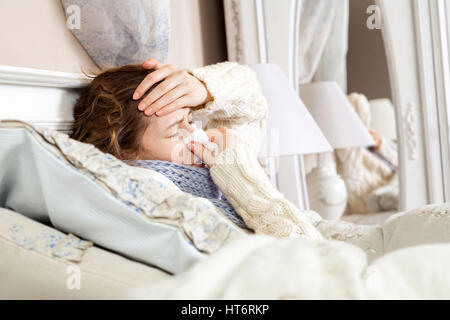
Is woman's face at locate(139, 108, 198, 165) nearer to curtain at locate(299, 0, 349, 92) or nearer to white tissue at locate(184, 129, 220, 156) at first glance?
white tissue at locate(184, 129, 220, 156)

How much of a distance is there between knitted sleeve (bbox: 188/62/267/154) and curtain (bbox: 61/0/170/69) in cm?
24

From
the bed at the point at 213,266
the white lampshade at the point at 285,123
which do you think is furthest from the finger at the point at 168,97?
the white lampshade at the point at 285,123

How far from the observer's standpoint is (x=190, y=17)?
2047 millimetres

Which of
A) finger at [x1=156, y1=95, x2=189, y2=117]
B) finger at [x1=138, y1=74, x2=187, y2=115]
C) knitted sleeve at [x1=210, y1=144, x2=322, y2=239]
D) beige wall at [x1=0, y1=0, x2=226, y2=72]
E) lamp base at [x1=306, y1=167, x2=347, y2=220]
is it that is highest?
beige wall at [x1=0, y1=0, x2=226, y2=72]

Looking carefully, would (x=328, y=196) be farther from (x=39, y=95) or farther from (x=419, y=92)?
(x=39, y=95)

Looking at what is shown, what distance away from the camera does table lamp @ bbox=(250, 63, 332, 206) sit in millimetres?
1625

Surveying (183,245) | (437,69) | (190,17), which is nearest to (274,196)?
(183,245)

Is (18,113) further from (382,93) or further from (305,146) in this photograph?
(382,93)

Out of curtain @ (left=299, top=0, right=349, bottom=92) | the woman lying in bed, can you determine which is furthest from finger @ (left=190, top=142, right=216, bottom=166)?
curtain @ (left=299, top=0, right=349, bottom=92)

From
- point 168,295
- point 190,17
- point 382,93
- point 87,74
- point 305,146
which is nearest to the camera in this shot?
point 168,295

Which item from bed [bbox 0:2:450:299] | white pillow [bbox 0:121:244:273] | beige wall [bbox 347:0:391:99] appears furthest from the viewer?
beige wall [bbox 347:0:391:99]

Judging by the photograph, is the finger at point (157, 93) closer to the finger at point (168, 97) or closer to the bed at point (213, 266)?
the finger at point (168, 97)

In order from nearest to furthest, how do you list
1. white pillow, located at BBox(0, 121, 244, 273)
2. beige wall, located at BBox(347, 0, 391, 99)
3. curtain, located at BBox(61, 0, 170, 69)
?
white pillow, located at BBox(0, 121, 244, 273)
curtain, located at BBox(61, 0, 170, 69)
beige wall, located at BBox(347, 0, 391, 99)
